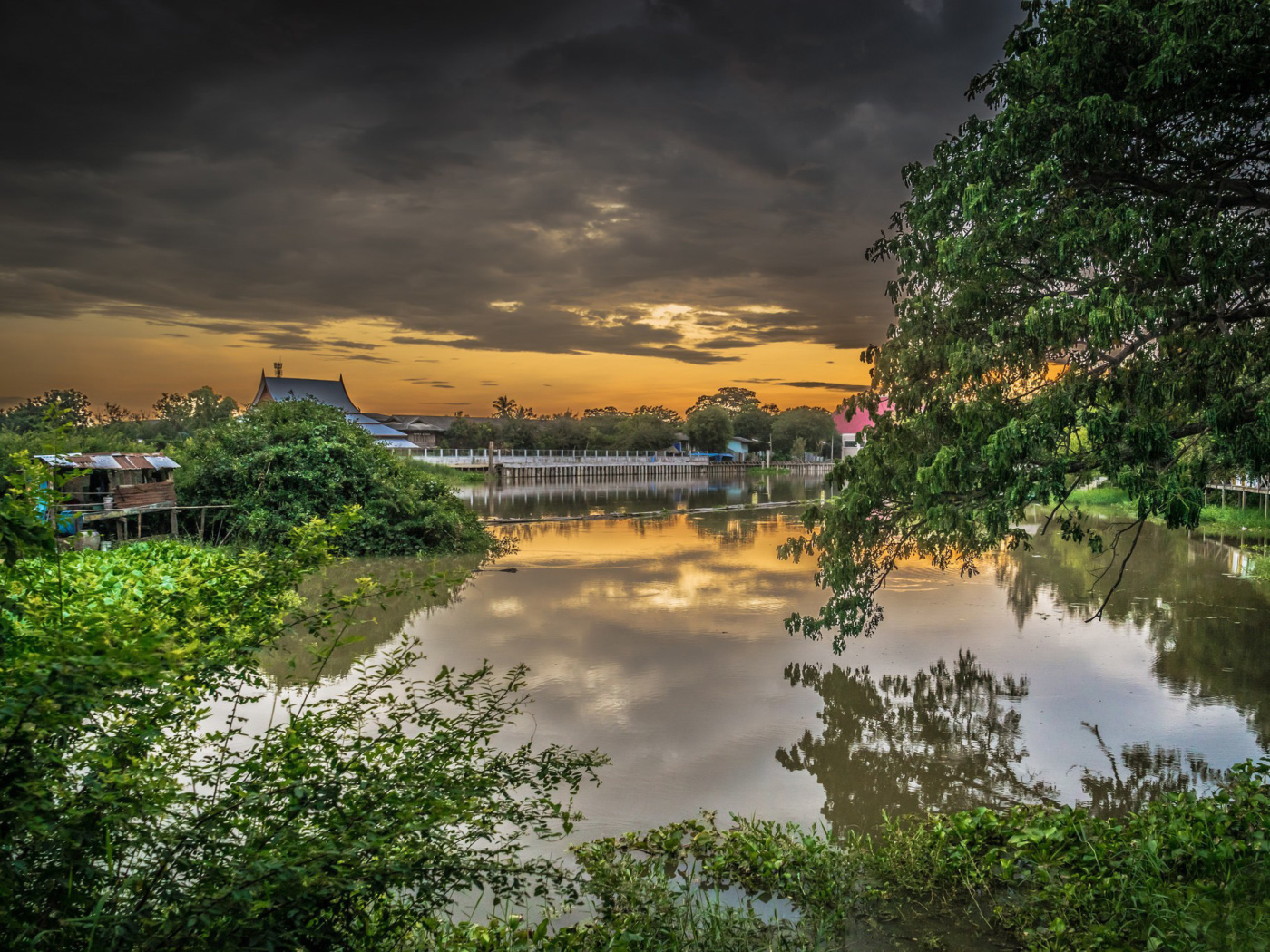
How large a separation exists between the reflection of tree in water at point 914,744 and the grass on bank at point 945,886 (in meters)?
0.78

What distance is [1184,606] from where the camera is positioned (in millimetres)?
13914

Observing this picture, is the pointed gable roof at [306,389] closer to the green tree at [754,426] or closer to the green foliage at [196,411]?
the green foliage at [196,411]

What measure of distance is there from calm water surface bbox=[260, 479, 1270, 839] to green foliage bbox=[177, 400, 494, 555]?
207cm

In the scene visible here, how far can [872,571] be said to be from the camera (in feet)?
32.8

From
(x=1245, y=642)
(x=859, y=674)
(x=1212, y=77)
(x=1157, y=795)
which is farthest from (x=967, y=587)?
(x=1212, y=77)

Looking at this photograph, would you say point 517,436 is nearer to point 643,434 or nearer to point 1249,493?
point 643,434

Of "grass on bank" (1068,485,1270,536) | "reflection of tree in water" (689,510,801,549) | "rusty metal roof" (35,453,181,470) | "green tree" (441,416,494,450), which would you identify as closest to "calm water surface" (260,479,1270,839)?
"rusty metal roof" (35,453,181,470)

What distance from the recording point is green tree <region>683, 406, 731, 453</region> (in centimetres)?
8888

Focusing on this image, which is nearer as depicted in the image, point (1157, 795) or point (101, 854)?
point (101, 854)

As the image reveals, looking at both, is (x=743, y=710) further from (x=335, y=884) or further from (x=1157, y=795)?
(x=335, y=884)

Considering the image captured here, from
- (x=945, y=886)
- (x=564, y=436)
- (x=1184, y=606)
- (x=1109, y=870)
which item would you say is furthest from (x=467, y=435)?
(x=1109, y=870)

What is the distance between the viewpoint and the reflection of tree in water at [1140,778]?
6406 mm

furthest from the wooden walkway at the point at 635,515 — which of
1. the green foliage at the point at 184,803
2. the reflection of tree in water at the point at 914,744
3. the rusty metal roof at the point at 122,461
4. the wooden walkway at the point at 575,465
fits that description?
the green foliage at the point at 184,803

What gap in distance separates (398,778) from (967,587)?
14.1 meters
